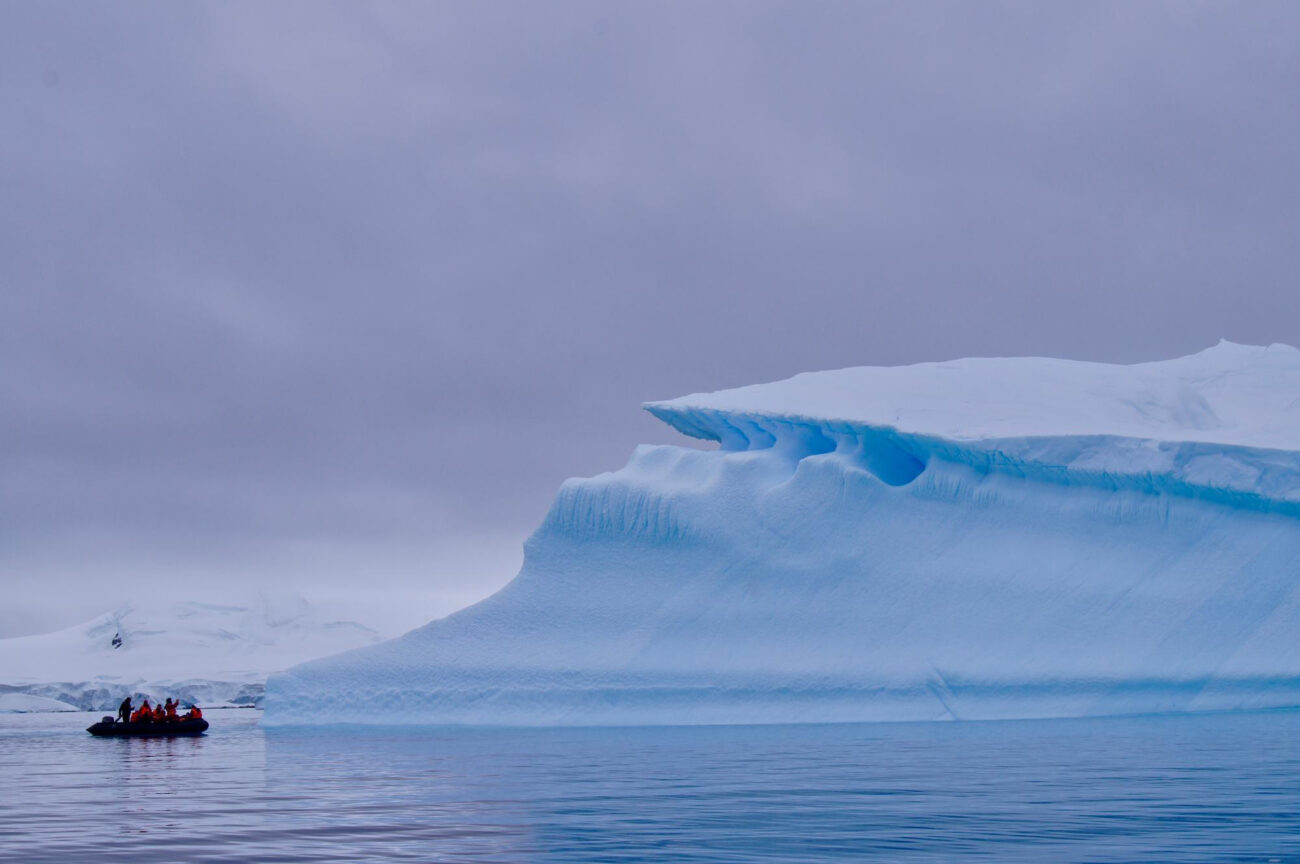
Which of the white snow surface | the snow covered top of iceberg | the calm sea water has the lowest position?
the white snow surface

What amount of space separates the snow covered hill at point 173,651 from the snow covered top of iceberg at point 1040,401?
36456 mm

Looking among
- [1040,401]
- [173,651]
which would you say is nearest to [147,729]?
[1040,401]

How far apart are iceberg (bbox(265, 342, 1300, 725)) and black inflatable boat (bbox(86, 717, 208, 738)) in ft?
11.4

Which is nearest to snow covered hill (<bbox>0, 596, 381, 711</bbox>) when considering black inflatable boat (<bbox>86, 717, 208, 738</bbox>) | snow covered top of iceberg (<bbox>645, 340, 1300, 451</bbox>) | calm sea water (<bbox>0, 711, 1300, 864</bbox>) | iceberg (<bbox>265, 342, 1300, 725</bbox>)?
black inflatable boat (<bbox>86, 717, 208, 738</bbox>)

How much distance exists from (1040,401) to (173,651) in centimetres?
4913

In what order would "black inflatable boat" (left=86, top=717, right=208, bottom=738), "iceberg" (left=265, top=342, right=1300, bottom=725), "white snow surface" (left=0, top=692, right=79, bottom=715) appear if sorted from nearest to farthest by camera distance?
1. "iceberg" (left=265, top=342, right=1300, bottom=725)
2. "black inflatable boat" (left=86, top=717, right=208, bottom=738)
3. "white snow surface" (left=0, top=692, right=79, bottom=715)

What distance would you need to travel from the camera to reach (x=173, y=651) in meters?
59.7

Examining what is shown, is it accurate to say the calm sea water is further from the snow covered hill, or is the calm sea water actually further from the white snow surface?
the snow covered hill

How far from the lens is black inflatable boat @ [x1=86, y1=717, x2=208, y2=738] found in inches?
886

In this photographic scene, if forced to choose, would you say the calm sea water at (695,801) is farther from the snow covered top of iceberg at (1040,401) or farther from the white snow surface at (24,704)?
the white snow surface at (24,704)

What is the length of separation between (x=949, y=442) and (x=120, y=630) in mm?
51763

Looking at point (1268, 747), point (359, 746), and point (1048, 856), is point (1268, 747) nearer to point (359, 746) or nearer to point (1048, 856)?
point (1048, 856)

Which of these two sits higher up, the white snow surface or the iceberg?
the iceberg

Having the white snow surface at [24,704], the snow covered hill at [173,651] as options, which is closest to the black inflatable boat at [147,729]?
the snow covered hill at [173,651]
